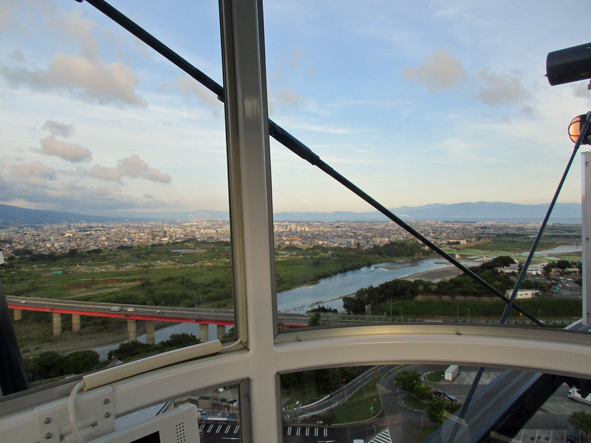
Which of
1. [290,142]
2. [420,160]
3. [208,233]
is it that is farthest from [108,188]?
[420,160]

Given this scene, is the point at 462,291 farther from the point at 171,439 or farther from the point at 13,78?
the point at 13,78

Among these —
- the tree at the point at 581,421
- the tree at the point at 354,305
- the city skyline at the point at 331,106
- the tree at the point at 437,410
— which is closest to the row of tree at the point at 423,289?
the tree at the point at 354,305

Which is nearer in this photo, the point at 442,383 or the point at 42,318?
the point at 42,318

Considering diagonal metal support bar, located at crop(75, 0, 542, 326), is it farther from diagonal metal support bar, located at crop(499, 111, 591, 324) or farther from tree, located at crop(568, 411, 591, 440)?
tree, located at crop(568, 411, 591, 440)

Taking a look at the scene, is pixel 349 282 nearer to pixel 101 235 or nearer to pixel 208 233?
pixel 208 233

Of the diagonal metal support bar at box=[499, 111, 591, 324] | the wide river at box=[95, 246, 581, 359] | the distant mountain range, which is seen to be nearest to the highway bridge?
the wide river at box=[95, 246, 581, 359]

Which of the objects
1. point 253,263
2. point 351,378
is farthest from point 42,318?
point 351,378
